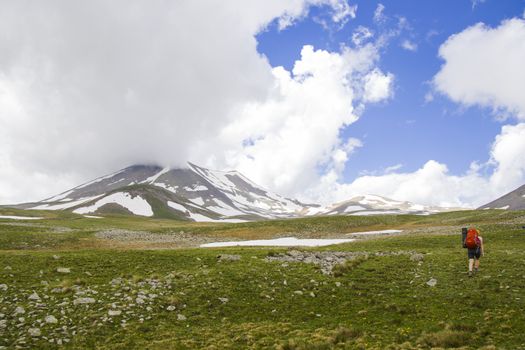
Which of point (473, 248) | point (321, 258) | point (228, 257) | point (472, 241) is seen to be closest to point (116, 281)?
point (228, 257)

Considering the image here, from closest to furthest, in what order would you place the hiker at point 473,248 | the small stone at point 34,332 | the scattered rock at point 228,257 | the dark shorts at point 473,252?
the small stone at point 34,332, the hiker at point 473,248, the dark shorts at point 473,252, the scattered rock at point 228,257

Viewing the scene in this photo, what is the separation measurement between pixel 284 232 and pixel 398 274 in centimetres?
5092

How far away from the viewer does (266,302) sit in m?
19.2

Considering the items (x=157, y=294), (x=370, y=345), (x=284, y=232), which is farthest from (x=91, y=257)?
(x=284, y=232)

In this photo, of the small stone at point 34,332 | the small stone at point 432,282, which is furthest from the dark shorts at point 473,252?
the small stone at point 34,332

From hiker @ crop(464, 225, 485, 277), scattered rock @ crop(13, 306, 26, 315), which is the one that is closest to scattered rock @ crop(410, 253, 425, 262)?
hiker @ crop(464, 225, 485, 277)

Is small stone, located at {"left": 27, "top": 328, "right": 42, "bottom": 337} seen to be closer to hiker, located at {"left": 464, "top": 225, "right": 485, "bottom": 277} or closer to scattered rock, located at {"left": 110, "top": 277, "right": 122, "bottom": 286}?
scattered rock, located at {"left": 110, "top": 277, "right": 122, "bottom": 286}

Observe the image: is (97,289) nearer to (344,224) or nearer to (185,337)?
(185,337)

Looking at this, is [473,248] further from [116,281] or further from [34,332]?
[34,332]

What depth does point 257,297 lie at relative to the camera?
65.1 feet

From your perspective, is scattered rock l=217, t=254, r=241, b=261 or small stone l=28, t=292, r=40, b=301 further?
scattered rock l=217, t=254, r=241, b=261

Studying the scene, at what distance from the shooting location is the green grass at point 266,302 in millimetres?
14586

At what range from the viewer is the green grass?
14.6m

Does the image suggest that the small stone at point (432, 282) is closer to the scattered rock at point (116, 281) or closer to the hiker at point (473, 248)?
the hiker at point (473, 248)
